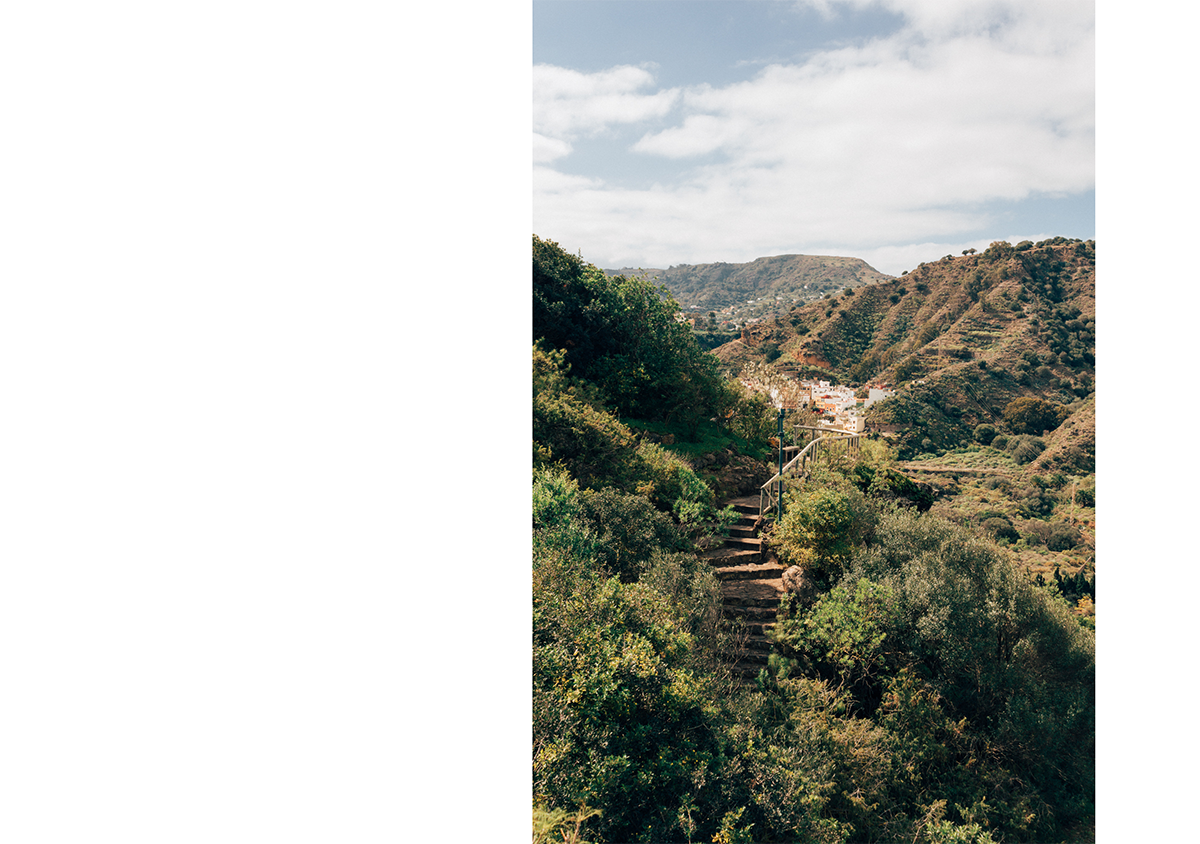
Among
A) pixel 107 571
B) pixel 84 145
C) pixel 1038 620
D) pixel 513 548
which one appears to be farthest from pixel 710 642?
pixel 84 145

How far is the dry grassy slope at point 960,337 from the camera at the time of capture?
25.9 feet

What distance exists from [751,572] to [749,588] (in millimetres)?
286

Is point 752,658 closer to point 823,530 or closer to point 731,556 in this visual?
point 731,556

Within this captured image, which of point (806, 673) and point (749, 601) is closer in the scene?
point (806, 673)

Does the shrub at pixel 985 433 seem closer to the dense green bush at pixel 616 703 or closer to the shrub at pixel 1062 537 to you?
the shrub at pixel 1062 537

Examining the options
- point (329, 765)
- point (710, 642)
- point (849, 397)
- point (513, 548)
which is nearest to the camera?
point (329, 765)

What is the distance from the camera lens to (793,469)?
8.17m

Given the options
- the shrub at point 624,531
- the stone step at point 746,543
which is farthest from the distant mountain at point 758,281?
the shrub at point 624,531

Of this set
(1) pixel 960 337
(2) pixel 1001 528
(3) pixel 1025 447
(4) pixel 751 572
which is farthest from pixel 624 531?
(1) pixel 960 337

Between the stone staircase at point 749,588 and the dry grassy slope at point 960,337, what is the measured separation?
10.9 feet

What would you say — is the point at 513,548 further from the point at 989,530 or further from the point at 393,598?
the point at 989,530

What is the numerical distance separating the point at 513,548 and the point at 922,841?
431 cm

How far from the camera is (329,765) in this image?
2.17 meters
